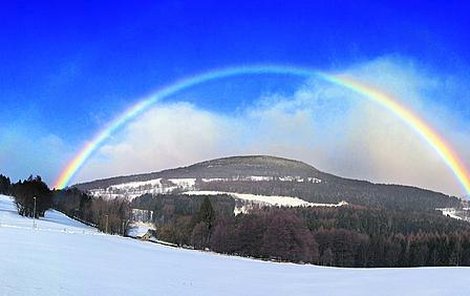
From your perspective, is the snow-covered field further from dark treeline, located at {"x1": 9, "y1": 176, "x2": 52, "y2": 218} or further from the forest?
dark treeline, located at {"x1": 9, "y1": 176, "x2": 52, "y2": 218}

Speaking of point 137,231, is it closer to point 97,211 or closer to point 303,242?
point 97,211

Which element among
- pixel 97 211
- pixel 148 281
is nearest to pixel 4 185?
pixel 97 211

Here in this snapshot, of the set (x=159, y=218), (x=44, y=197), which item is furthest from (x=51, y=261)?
(x=159, y=218)

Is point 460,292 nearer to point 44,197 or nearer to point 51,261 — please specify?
point 51,261

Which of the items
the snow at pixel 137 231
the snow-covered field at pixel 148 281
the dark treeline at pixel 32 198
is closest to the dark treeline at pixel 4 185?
the snow at pixel 137 231

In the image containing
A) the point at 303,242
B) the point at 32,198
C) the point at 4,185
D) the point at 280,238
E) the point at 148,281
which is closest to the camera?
the point at 148,281

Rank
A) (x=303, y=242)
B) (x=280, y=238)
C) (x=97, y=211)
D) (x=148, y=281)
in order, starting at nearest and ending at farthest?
1. (x=148, y=281)
2. (x=280, y=238)
3. (x=303, y=242)
4. (x=97, y=211)

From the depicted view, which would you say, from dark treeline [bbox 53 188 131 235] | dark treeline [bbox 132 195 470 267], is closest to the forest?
dark treeline [bbox 132 195 470 267]
